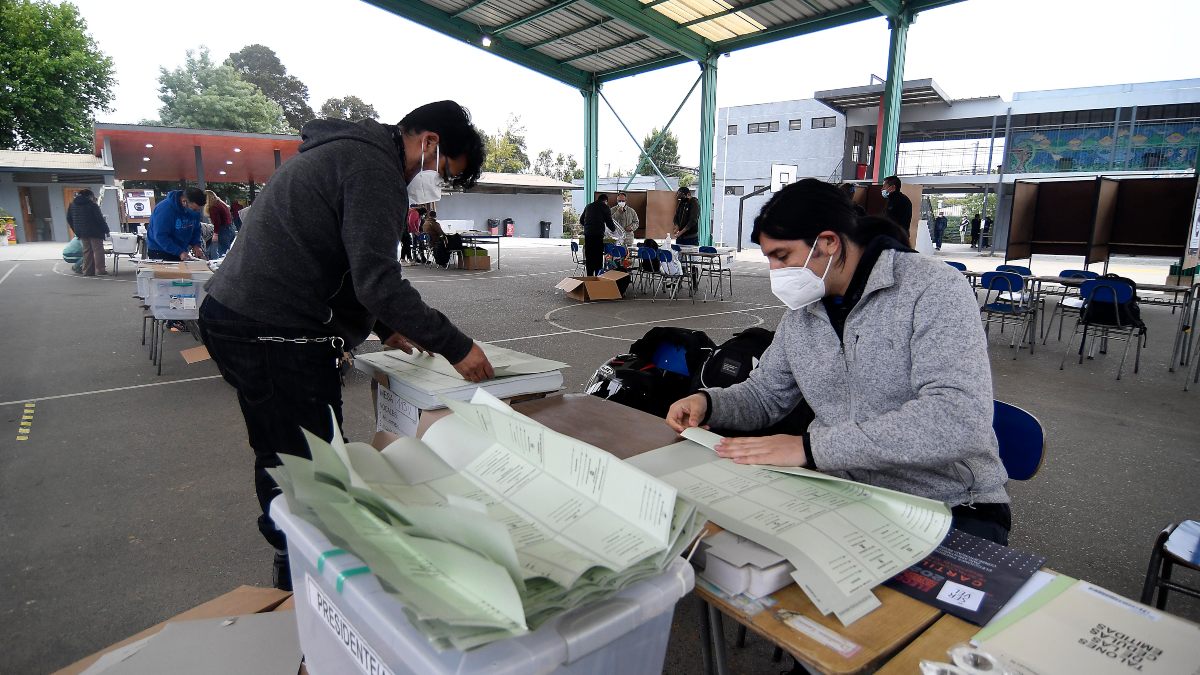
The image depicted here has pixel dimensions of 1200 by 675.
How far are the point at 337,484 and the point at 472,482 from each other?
229 millimetres

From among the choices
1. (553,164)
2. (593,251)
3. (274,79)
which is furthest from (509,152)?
(593,251)

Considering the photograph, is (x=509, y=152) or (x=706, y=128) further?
(x=509, y=152)

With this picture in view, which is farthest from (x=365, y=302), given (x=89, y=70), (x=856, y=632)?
(x=89, y=70)

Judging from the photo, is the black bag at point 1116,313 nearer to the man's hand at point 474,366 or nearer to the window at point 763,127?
the man's hand at point 474,366

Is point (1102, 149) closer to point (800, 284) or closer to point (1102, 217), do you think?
point (1102, 217)

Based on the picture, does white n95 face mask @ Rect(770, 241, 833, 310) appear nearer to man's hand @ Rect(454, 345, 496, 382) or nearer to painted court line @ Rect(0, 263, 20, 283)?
man's hand @ Rect(454, 345, 496, 382)

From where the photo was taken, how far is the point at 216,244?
1204 cm

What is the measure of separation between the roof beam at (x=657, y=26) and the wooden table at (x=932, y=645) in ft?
39.7

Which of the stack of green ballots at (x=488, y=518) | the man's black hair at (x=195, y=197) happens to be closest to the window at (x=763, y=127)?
the man's black hair at (x=195, y=197)

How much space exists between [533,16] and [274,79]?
4789cm

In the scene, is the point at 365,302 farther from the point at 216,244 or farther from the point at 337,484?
the point at 216,244

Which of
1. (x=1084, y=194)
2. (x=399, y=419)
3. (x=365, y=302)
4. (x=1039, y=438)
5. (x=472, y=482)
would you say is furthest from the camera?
(x=1084, y=194)

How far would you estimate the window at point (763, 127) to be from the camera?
2645cm

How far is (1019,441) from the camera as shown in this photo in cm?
165
